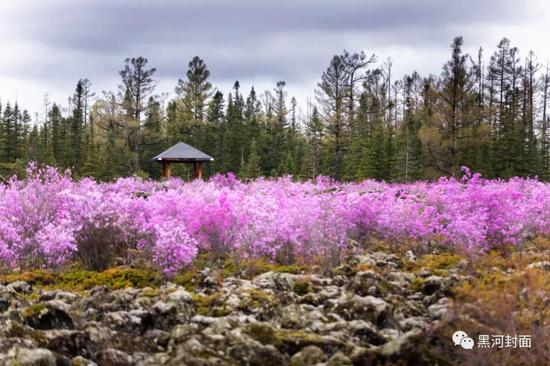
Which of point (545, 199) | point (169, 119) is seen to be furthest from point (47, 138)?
point (545, 199)

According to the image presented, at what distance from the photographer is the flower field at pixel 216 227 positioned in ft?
22.1

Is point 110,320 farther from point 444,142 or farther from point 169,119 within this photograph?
point 169,119

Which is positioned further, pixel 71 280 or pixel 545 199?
pixel 545 199

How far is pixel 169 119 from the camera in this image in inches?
2111

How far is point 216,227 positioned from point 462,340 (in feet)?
11.8

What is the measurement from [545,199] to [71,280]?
745cm

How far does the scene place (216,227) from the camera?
6.90 meters

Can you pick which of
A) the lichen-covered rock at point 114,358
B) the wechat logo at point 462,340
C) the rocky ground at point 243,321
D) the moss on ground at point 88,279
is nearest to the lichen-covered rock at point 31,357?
the rocky ground at point 243,321

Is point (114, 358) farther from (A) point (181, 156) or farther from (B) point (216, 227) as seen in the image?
(A) point (181, 156)

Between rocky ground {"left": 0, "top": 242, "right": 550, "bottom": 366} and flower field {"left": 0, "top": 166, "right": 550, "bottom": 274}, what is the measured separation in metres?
0.93

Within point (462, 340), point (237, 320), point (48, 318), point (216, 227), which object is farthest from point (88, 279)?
point (462, 340)

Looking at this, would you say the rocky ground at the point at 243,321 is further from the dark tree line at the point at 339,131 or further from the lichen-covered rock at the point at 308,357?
the dark tree line at the point at 339,131

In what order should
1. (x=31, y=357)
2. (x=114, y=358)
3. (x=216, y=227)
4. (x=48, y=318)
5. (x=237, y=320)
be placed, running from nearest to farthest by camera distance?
(x=31, y=357)
(x=114, y=358)
(x=237, y=320)
(x=48, y=318)
(x=216, y=227)

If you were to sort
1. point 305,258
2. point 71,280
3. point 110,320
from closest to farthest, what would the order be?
point 110,320
point 71,280
point 305,258
